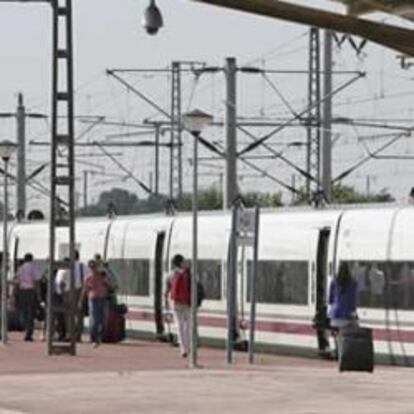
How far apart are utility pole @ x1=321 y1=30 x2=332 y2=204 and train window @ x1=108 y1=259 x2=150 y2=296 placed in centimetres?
478

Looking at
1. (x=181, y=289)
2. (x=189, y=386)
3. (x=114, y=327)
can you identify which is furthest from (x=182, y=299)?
(x=114, y=327)

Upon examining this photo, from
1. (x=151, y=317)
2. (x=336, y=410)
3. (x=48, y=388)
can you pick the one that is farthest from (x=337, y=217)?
(x=336, y=410)

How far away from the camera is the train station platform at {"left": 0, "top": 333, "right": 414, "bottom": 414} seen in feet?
58.2

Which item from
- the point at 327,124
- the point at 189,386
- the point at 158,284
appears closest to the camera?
the point at 189,386

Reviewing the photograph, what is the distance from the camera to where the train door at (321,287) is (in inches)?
1117

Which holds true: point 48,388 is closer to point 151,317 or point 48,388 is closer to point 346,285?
point 346,285

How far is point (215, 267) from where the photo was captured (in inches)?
1276

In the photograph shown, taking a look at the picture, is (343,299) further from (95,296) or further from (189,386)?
(95,296)

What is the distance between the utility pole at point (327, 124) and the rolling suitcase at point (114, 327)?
701cm

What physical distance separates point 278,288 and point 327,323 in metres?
2.53

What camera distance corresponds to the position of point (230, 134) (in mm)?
37469

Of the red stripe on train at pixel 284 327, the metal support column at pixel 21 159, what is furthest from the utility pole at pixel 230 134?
the metal support column at pixel 21 159

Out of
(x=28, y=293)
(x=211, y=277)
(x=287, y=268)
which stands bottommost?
(x=28, y=293)

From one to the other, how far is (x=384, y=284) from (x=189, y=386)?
24.5 feet
